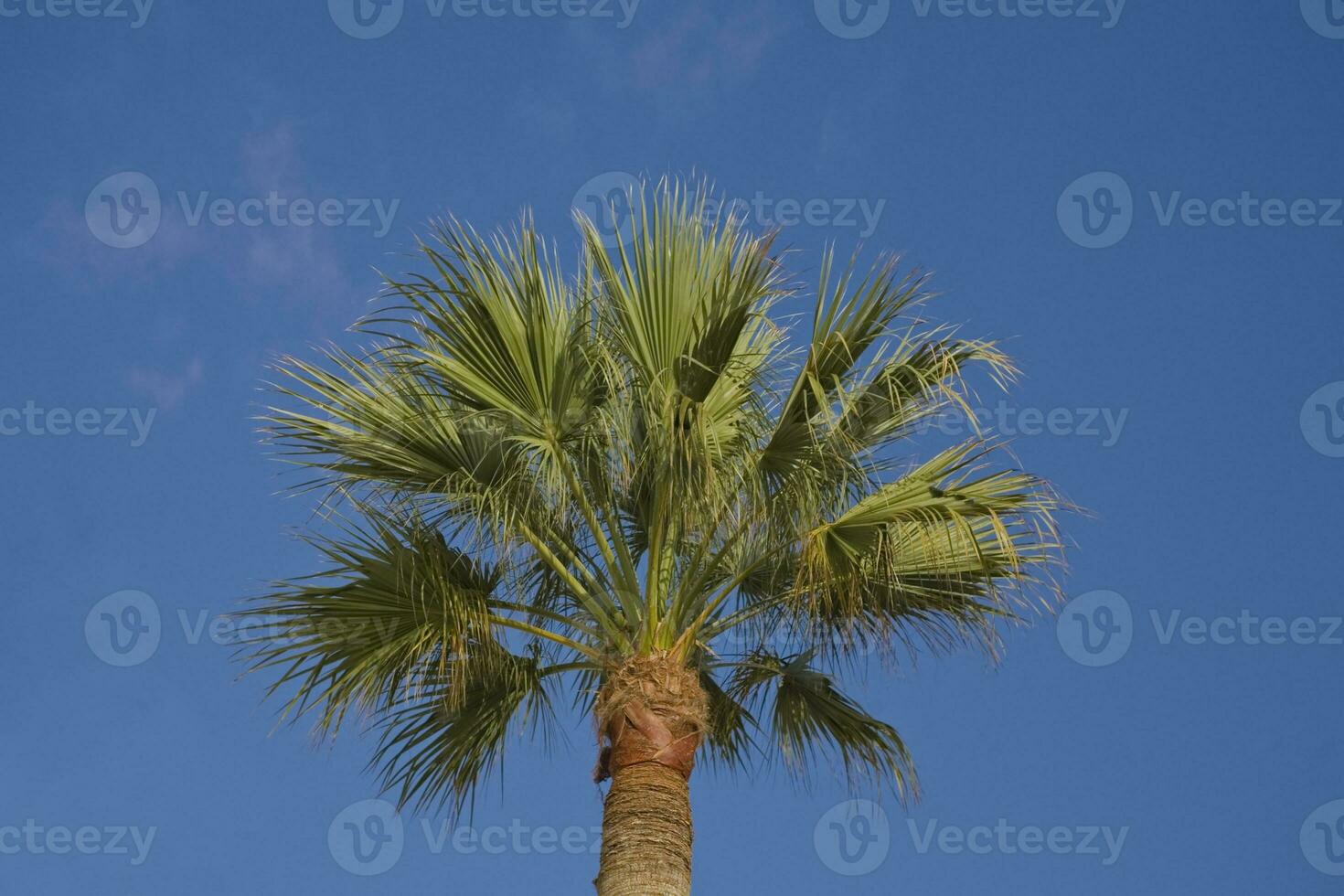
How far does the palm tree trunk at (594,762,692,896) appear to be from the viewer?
29.5ft

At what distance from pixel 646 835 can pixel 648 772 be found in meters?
0.34

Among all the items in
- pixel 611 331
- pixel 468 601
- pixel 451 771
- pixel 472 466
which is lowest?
pixel 451 771

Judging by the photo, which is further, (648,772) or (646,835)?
(648,772)

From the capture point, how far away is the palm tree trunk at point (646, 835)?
354 inches

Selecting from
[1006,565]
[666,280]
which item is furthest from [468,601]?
[1006,565]

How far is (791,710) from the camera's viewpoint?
429 inches

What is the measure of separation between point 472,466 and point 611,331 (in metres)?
1.11

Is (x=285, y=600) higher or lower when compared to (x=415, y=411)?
lower

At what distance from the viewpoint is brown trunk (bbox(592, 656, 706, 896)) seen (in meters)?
9.02

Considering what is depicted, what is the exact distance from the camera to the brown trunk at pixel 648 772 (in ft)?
29.6

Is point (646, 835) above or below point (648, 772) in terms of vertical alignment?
below

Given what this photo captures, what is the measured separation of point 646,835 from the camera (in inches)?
356

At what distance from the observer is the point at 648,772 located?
30.2 feet

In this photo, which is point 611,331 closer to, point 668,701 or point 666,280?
point 666,280
